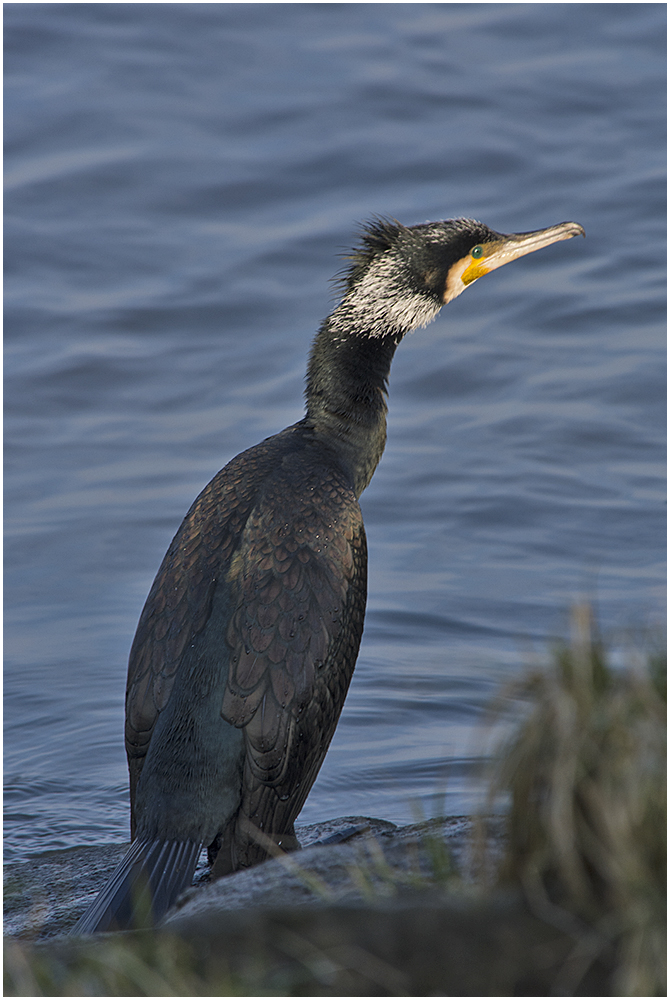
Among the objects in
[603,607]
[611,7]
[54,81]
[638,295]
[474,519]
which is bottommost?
[603,607]

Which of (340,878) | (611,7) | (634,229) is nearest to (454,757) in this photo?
(340,878)

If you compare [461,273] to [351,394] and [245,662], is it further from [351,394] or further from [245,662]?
[245,662]

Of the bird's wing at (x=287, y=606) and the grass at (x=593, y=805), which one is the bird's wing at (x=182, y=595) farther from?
the grass at (x=593, y=805)

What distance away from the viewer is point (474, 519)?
28.6ft

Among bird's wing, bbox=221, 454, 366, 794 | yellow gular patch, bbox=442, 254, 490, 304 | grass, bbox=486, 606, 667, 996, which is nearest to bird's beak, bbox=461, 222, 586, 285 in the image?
yellow gular patch, bbox=442, 254, 490, 304

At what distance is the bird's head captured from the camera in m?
5.54

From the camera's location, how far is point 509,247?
235 inches

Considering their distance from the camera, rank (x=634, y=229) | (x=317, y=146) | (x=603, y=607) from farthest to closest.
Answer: (x=317, y=146), (x=634, y=229), (x=603, y=607)

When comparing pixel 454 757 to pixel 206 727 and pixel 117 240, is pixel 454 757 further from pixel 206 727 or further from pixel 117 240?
pixel 117 240

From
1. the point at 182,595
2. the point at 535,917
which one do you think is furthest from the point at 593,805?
the point at 182,595

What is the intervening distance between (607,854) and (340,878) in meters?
0.92

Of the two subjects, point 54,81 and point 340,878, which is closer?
point 340,878

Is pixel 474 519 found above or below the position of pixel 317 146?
below

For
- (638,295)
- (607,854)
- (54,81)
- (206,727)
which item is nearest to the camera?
(607,854)
